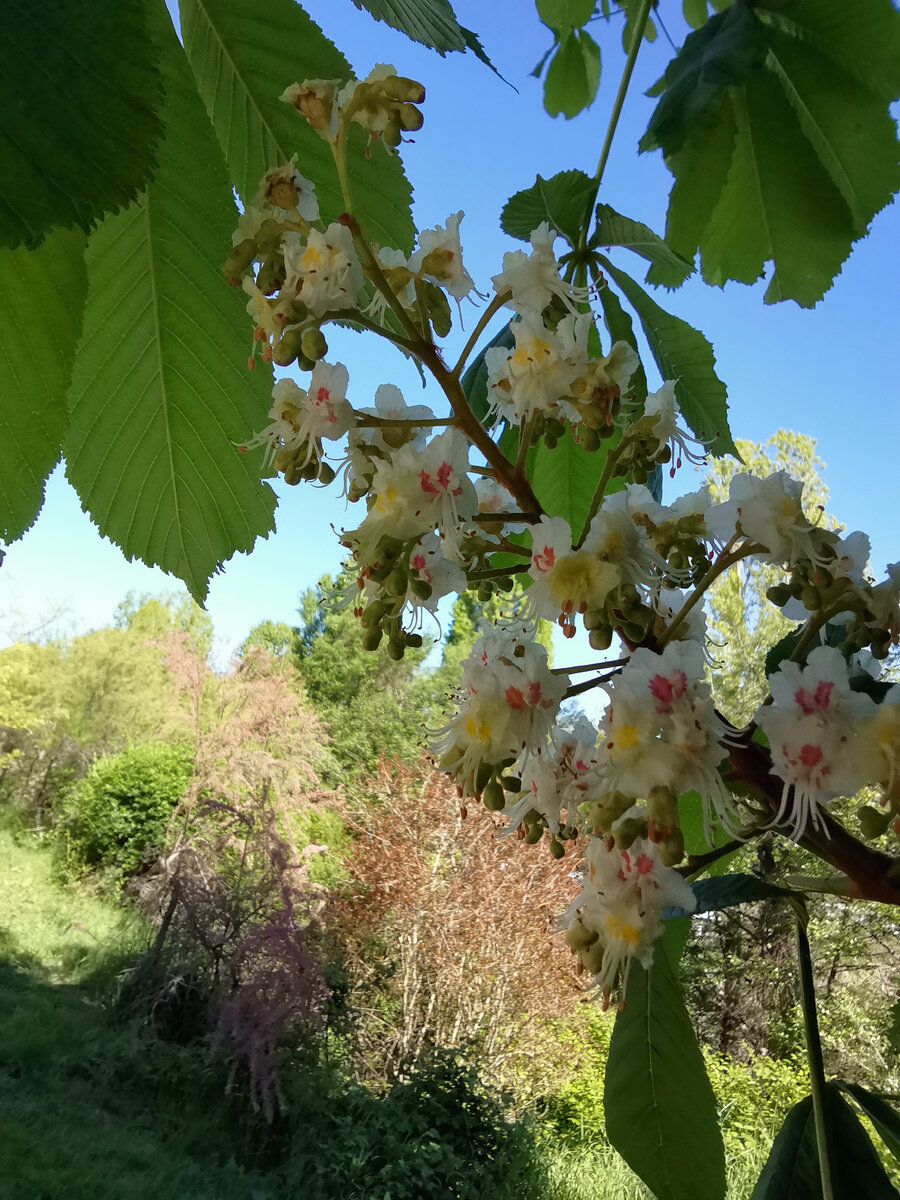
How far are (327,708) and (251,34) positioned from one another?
8.58 meters

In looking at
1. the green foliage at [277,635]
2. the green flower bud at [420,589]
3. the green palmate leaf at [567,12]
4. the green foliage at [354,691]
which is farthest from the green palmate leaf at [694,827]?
the green foliage at [277,635]

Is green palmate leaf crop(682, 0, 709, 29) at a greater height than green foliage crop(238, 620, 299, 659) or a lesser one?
lesser

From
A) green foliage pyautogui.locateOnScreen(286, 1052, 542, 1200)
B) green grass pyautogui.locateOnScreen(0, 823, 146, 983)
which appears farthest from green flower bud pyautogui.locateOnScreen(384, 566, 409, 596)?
green grass pyautogui.locateOnScreen(0, 823, 146, 983)

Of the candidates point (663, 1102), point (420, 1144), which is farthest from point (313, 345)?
point (420, 1144)

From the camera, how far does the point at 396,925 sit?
445 cm

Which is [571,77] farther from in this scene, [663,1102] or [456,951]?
[456,951]

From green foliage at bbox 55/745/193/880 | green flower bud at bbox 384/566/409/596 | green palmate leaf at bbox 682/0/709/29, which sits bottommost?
green flower bud at bbox 384/566/409/596

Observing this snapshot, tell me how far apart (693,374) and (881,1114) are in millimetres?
285

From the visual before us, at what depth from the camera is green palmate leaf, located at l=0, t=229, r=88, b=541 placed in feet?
0.62

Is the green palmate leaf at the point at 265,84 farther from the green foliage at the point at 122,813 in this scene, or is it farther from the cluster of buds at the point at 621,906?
the green foliage at the point at 122,813

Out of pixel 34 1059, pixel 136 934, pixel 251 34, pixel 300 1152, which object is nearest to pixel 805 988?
pixel 251 34

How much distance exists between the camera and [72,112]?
5.0 inches

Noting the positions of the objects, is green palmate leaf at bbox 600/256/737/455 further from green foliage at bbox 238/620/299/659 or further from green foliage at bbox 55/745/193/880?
green foliage at bbox 238/620/299/659

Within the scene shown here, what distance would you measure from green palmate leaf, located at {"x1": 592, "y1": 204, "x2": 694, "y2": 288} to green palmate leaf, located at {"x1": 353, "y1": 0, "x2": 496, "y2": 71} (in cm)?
10
